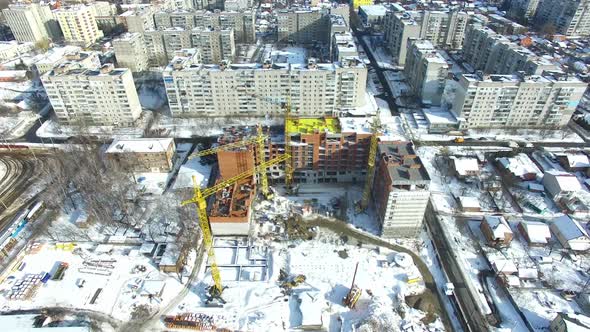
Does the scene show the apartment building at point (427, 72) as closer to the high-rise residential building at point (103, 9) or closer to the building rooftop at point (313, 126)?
the building rooftop at point (313, 126)

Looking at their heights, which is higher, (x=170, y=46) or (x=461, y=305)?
(x=170, y=46)

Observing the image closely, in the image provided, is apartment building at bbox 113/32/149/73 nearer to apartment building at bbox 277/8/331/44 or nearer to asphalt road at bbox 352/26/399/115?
apartment building at bbox 277/8/331/44

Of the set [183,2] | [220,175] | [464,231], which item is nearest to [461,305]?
[464,231]

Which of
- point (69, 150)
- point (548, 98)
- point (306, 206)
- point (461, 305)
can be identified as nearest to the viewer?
point (461, 305)

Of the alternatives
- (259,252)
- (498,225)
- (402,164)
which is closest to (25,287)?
(259,252)

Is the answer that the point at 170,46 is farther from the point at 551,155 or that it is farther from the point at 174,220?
the point at 551,155

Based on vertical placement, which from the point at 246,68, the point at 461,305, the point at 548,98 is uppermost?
the point at 246,68
